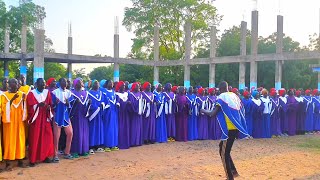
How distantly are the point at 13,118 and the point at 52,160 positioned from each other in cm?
129

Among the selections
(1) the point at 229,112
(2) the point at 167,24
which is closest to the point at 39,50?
(1) the point at 229,112

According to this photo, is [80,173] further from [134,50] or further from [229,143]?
[134,50]

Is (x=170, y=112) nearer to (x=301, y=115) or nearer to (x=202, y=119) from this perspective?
(x=202, y=119)

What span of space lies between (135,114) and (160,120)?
115 centimetres

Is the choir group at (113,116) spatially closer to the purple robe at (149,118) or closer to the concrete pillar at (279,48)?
the purple robe at (149,118)

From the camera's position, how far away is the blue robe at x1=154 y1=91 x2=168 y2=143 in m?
10.6

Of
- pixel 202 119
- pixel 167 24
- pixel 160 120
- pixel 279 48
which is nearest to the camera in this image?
pixel 160 120

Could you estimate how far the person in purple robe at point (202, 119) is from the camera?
1162 centimetres

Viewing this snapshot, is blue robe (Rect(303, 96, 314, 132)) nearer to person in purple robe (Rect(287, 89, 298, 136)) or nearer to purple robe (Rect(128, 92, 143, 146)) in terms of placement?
person in purple robe (Rect(287, 89, 298, 136))

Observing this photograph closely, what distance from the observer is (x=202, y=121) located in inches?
465

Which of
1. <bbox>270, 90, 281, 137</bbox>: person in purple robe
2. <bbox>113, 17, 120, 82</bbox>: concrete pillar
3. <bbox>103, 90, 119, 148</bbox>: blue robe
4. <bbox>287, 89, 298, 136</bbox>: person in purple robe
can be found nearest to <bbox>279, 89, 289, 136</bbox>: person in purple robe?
<bbox>287, 89, 298, 136</bbox>: person in purple robe

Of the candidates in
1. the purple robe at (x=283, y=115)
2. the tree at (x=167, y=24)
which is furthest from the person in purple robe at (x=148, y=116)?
the tree at (x=167, y=24)

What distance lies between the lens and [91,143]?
880 centimetres

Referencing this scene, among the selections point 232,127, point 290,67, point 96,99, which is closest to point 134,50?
point 290,67
